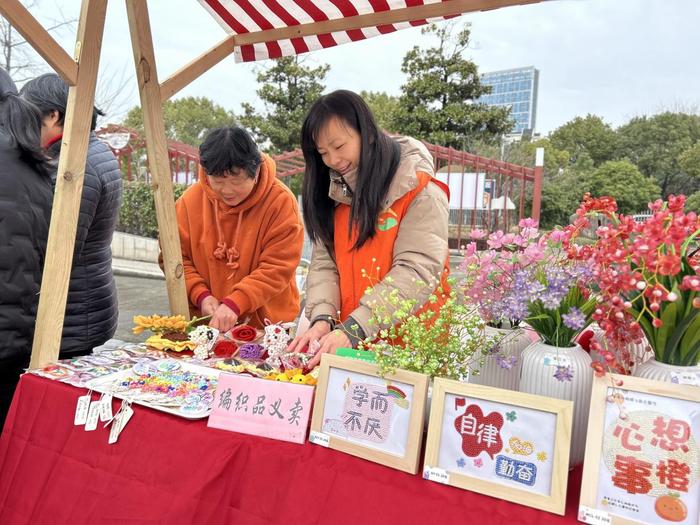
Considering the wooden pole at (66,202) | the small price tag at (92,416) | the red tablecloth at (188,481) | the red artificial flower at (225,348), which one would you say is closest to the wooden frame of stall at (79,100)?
the wooden pole at (66,202)

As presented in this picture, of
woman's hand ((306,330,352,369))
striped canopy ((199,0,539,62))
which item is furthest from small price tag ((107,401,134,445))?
striped canopy ((199,0,539,62))

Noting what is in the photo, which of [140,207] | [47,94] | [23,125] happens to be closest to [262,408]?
[23,125]

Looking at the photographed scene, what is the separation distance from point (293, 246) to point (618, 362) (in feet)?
4.26

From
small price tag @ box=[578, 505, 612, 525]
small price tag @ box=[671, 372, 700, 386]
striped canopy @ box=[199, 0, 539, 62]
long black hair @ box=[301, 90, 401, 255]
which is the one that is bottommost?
small price tag @ box=[578, 505, 612, 525]

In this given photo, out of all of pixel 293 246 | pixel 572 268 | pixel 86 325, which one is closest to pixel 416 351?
pixel 572 268

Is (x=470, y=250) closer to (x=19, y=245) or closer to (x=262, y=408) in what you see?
(x=262, y=408)

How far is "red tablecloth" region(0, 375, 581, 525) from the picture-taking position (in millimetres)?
861

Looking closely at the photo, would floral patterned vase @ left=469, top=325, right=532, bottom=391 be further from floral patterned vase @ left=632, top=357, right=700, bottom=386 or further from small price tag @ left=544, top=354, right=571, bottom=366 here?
floral patterned vase @ left=632, top=357, right=700, bottom=386

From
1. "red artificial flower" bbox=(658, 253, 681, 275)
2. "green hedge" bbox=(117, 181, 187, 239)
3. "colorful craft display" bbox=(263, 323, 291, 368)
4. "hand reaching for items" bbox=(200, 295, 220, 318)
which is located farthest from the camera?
"green hedge" bbox=(117, 181, 187, 239)

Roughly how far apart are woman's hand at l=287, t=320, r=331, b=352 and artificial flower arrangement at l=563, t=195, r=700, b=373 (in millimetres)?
711

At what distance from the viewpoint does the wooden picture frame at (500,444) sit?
0.78 meters

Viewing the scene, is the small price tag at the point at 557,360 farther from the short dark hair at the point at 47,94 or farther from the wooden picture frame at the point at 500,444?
the short dark hair at the point at 47,94

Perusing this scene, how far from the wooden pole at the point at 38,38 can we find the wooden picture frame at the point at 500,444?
49.7 inches

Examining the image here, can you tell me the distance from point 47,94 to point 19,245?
1.61ft
